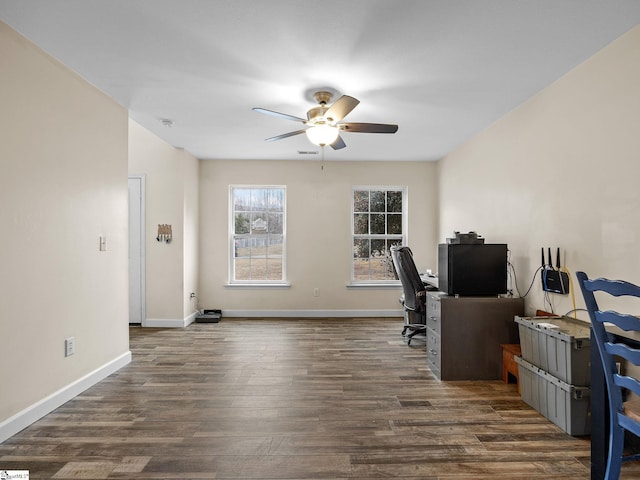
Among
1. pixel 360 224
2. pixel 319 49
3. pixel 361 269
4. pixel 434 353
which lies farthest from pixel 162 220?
pixel 434 353

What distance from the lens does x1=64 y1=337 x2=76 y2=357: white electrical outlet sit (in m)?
2.61

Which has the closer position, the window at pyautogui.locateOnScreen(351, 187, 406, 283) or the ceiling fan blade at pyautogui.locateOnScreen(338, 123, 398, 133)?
the ceiling fan blade at pyautogui.locateOnScreen(338, 123, 398, 133)

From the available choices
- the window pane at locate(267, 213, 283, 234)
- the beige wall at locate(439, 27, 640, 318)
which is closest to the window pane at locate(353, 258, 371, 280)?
the window pane at locate(267, 213, 283, 234)

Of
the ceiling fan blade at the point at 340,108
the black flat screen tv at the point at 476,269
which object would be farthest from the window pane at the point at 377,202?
the ceiling fan blade at the point at 340,108

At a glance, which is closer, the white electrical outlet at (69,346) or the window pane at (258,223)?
the white electrical outlet at (69,346)

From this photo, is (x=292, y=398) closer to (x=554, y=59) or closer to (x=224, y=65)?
(x=224, y=65)

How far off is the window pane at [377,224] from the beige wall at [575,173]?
1960 millimetres

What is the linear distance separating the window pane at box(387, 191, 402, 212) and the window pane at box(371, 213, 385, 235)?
0.20 metres

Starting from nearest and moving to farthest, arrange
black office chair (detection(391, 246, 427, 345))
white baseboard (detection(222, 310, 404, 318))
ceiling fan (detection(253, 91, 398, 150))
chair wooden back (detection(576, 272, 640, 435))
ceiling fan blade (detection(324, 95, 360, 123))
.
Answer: chair wooden back (detection(576, 272, 640, 435)) → ceiling fan blade (detection(324, 95, 360, 123)) → ceiling fan (detection(253, 91, 398, 150)) → black office chair (detection(391, 246, 427, 345)) → white baseboard (detection(222, 310, 404, 318))

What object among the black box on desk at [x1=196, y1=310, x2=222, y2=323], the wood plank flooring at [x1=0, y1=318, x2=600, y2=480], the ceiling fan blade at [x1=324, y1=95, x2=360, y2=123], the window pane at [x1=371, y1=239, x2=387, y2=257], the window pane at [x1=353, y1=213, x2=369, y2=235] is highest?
the ceiling fan blade at [x1=324, y1=95, x2=360, y2=123]

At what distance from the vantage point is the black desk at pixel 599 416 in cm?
165

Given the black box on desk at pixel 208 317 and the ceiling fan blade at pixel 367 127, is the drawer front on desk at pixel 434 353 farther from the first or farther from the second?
the black box on desk at pixel 208 317

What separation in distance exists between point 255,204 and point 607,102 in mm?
4521

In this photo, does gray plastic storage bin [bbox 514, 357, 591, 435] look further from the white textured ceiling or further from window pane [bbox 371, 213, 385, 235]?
window pane [bbox 371, 213, 385, 235]
